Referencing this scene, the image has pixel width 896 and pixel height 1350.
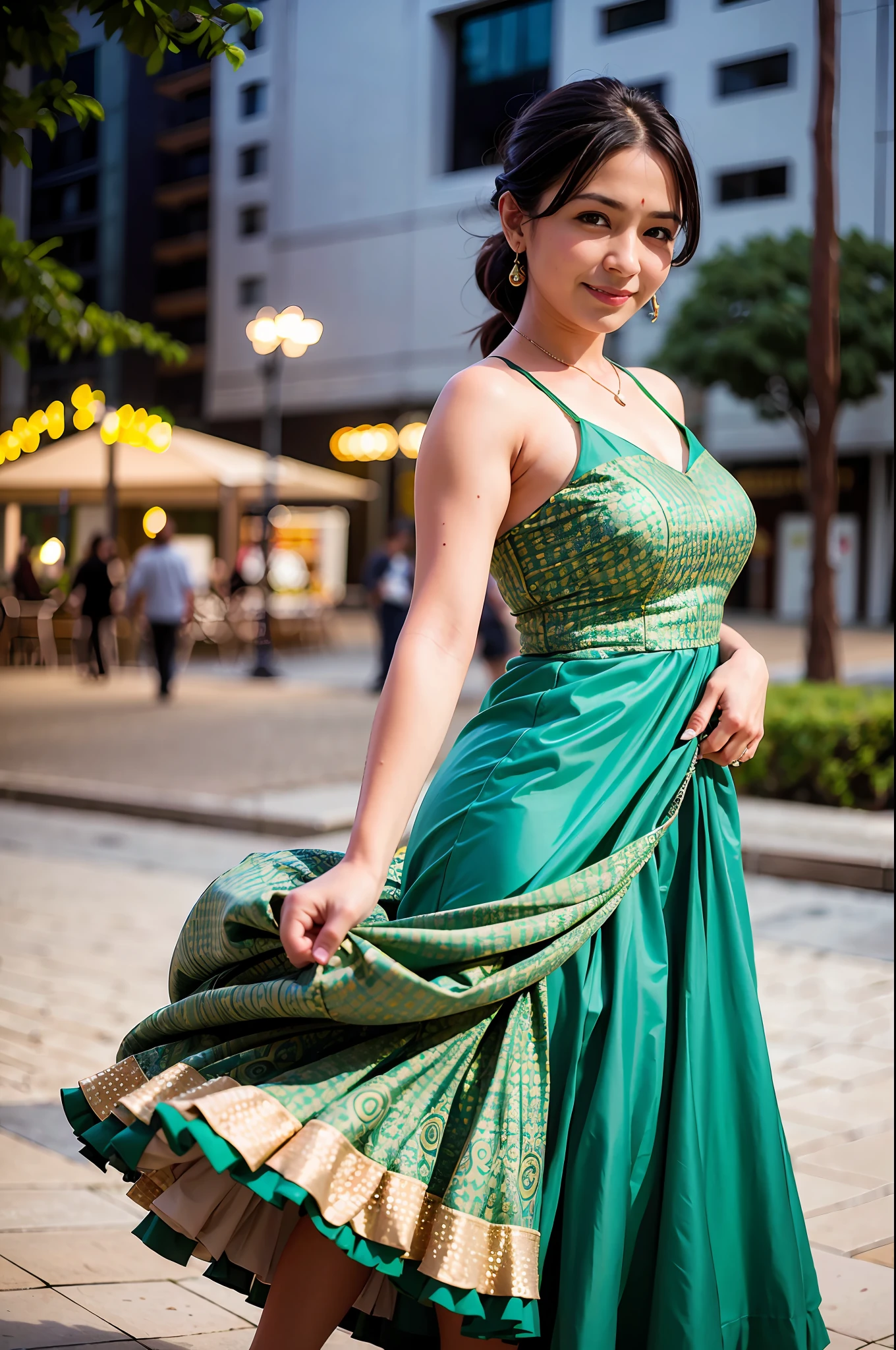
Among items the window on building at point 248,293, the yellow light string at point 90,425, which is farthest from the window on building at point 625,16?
the yellow light string at point 90,425

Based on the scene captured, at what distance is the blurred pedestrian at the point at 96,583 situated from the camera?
5871 millimetres

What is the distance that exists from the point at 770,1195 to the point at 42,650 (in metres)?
5.65

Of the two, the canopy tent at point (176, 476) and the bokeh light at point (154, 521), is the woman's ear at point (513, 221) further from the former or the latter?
the bokeh light at point (154, 521)

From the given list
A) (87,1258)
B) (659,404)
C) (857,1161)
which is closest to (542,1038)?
(659,404)

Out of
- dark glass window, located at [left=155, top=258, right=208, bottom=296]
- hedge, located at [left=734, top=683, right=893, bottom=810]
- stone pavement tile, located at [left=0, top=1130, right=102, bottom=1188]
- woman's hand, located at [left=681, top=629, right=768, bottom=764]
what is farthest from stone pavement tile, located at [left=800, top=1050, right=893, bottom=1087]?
dark glass window, located at [left=155, top=258, right=208, bottom=296]

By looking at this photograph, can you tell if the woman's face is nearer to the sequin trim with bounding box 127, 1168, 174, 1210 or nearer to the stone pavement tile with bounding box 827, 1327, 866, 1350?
the sequin trim with bounding box 127, 1168, 174, 1210

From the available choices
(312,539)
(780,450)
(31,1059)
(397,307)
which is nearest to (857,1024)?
(31,1059)

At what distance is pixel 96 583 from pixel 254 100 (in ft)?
7.01

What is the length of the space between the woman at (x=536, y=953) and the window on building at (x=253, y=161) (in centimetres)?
472

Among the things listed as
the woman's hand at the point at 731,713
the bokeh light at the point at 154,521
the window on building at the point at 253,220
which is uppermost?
the window on building at the point at 253,220

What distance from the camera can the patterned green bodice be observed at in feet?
A: 5.42

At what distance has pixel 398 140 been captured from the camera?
6.50 metres

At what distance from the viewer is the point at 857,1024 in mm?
4688

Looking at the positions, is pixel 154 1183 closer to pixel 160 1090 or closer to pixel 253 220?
pixel 160 1090
